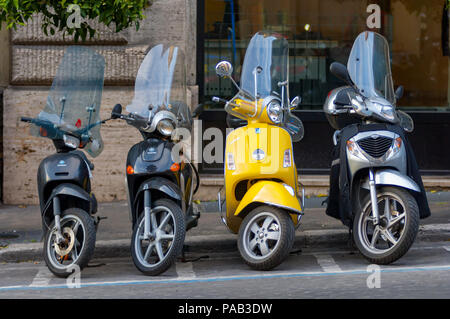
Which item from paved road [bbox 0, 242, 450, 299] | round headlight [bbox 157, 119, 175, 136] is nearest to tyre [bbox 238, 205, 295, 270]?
paved road [bbox 0, 242, 450, 299]

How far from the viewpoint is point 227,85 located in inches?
419

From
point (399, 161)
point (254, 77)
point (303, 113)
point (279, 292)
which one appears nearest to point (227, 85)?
point (303, 113)

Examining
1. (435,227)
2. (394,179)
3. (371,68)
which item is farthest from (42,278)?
(435,227)

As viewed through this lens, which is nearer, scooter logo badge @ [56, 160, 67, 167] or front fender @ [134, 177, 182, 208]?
front fender @ [134, 177, 182, 208]

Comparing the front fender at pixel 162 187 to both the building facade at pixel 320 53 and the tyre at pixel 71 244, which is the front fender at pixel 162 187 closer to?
the tyre at pixel 71 244

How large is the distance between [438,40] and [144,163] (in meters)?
5.54

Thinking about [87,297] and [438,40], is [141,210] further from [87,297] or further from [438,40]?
[438,40]

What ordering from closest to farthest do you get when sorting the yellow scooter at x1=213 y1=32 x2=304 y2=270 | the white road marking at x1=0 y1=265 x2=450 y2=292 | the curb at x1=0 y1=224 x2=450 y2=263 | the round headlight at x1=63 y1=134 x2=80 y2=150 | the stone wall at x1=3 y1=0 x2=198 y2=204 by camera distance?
the white road marking at x1=0 y1=265 x2=450 y2=292
the yellow scooter at x1=213 y1=32 x2=304 y2=270
the round headlight at x1=63 y1=134 x2=80 y2=150
the curb at x1=0 y1=224 x2=450 y2=263
the stone wall at x1=3 y1=0 x2=198 y2=204

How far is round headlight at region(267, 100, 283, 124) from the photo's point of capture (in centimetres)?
680

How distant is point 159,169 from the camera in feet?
21.3

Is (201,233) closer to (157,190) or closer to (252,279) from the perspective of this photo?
(157,190)

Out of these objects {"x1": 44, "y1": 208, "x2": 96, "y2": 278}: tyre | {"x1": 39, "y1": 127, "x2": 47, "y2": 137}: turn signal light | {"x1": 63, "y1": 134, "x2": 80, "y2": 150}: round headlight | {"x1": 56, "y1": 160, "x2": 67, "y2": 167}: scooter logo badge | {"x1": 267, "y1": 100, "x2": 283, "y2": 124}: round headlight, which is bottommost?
{"x1": 44, "y1": 208, "x2": 96, "y2": 278}: tyre

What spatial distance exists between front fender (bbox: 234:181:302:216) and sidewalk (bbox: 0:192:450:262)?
1.05 m

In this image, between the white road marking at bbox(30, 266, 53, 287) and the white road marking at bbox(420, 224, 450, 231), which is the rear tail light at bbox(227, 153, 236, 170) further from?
the white road marking at bbox(420, 224, 450, 231)
